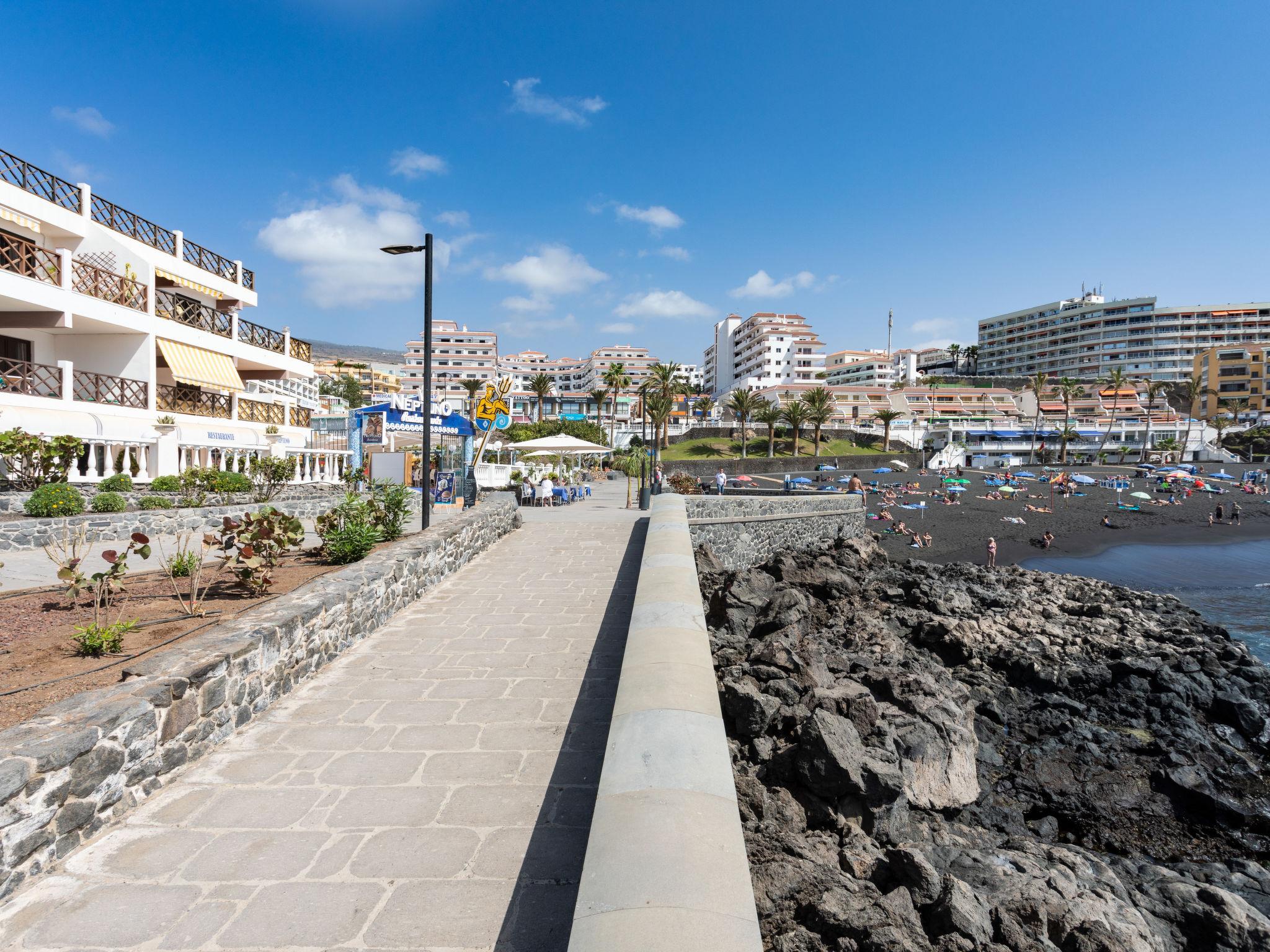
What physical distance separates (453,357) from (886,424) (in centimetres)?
7509

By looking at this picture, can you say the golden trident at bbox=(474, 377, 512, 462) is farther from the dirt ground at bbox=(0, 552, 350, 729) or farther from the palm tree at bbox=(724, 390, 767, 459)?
the palm tree at bbox=(724, 390, 767, 459)

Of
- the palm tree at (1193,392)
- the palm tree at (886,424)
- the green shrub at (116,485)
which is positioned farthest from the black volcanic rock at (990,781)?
the palm tree at (1193,392)

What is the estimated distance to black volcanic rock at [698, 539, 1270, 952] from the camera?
3.77 meters

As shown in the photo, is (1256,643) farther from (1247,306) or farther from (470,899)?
(1247,306)

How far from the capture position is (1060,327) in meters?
113

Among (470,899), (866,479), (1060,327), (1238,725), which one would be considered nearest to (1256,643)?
(1238,725)

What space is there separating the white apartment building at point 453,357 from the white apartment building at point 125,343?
283 feet

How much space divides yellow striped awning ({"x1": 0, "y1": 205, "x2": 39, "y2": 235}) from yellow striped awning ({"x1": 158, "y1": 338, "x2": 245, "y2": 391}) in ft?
11.2

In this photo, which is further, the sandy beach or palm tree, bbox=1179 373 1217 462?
palm tree, bbox=1179 373 1217 462

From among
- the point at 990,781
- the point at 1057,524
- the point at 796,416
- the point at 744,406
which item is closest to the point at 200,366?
the point at 990,781

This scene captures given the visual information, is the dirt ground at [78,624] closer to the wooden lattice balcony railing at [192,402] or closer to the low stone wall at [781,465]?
the wooden lattice balcony railing at [192,402]

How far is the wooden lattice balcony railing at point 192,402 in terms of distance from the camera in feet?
59.2

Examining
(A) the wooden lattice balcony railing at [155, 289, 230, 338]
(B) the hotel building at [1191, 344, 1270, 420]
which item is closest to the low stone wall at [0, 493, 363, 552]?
(A) the wooden lattice balcony railing at [155, 289, 230, 338]

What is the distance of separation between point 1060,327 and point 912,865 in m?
134
